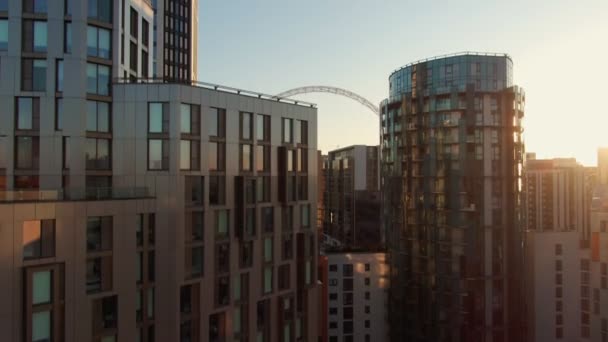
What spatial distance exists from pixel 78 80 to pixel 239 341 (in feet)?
73.1

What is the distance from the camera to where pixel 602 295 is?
188ft

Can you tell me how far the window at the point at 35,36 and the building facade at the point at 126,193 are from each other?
63 millimetres

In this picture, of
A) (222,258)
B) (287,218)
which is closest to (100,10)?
(222,258)

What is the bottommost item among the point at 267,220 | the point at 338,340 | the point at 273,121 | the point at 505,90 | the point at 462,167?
the point at 338,340

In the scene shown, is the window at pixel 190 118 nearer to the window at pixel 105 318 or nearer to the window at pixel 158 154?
the window at pixel 158 154

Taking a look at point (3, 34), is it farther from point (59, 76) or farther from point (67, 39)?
A: point (59, 76)

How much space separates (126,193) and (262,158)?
12816 mm

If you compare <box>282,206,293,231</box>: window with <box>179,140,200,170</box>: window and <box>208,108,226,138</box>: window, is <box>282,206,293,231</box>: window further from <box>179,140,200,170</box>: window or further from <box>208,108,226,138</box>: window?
<box>179,140,200,170</box>: window

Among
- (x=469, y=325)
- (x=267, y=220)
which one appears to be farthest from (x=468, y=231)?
(x=267, y=220)

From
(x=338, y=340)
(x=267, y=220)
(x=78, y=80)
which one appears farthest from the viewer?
(x=338, y=340)

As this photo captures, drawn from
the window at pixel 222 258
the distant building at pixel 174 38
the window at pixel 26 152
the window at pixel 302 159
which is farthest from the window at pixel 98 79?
the distant building at pixel 174 38

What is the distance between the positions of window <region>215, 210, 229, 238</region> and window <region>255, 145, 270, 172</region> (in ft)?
16.5

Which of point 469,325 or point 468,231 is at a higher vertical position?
point 468,231

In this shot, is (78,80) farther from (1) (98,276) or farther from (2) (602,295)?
(2) (602,295)
